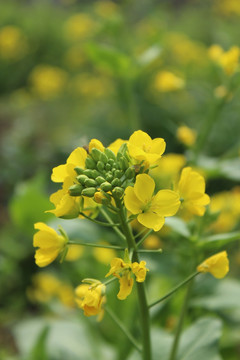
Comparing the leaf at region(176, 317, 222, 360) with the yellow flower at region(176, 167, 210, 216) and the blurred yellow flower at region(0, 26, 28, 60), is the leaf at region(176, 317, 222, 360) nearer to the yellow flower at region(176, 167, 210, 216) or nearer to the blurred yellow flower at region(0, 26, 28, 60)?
the yellow flower at region(176, 167, 210, 216)

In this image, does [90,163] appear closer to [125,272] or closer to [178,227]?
[125,272]

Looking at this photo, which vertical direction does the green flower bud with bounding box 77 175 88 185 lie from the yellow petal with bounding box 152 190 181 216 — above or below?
above

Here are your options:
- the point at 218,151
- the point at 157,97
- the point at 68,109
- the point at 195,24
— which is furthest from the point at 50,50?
the point at 218,151

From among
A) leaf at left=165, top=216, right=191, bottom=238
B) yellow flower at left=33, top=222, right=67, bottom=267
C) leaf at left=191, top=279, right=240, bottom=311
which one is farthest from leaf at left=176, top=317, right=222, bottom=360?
yellow flower at left=33, top=222, right=67, bottom=267

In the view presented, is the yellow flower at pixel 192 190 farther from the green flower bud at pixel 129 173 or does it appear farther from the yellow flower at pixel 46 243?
the yellow flower at pixel 46 243

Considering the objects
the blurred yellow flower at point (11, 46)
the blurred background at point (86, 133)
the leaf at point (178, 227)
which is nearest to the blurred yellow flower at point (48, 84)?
the blurred background at point (86, 133)

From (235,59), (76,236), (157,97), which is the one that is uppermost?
(235,59)

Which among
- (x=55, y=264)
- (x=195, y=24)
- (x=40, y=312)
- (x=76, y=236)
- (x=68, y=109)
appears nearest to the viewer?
(x=76, y=236)

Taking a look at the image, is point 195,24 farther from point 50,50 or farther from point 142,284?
point 142,284
